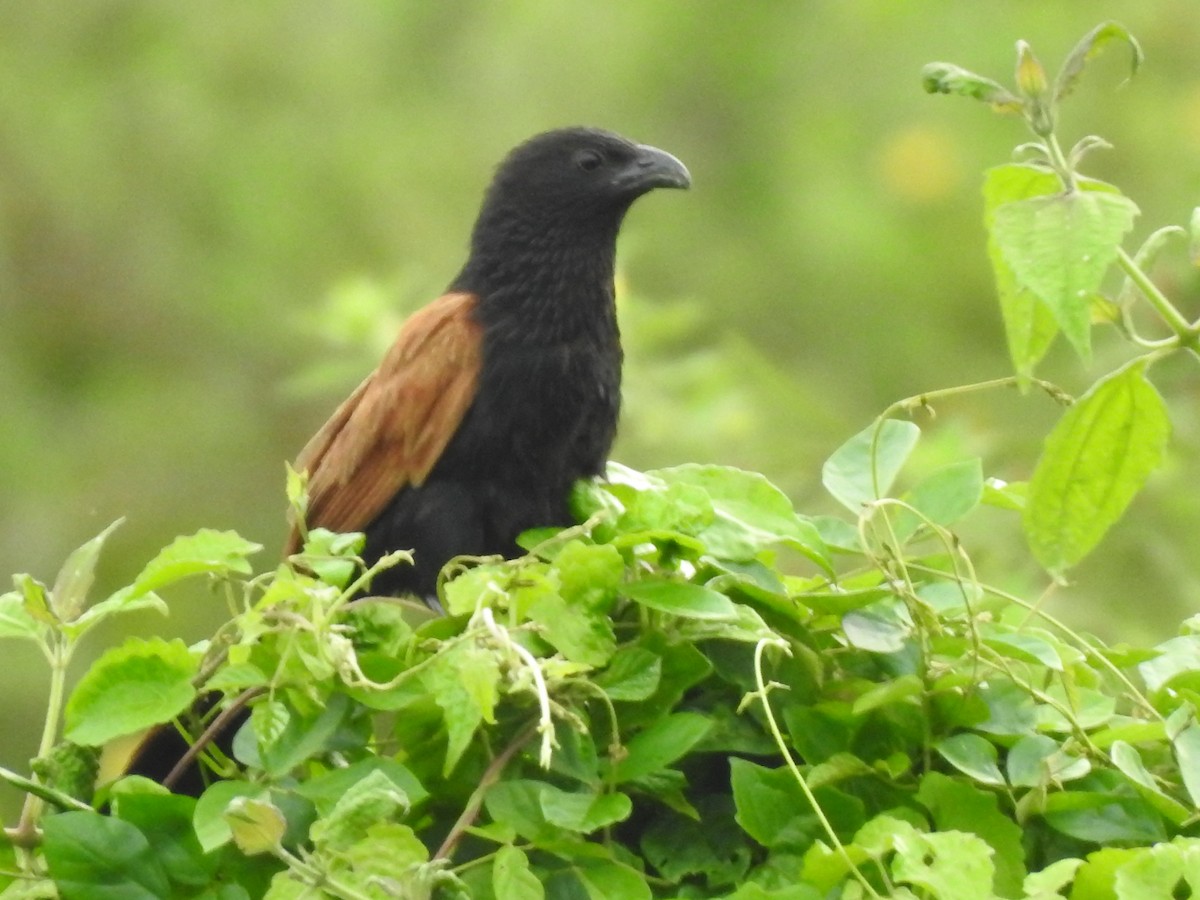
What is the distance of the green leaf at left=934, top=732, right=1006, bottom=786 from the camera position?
4.22ft

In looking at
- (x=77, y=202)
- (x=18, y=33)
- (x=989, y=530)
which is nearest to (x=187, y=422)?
(x=77, y=202)

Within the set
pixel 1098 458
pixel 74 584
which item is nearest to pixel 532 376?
pixel 74 584

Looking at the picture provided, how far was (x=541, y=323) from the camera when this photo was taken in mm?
2936

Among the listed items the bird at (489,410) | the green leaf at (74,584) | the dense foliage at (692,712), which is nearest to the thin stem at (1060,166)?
the dense foliage at (692,712)

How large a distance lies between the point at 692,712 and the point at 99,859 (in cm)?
47

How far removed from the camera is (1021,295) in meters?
1.22

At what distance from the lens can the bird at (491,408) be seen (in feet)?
9.19

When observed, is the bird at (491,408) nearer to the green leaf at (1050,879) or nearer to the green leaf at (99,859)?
the green leaf at (99,859)

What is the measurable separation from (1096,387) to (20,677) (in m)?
6.17

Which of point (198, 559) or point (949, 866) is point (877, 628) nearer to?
point (949, 866)

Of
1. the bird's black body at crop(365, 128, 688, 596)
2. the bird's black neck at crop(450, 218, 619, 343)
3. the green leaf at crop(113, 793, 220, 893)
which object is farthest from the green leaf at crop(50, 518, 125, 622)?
the bird's black neck at crop(450, 218, 619, 343)

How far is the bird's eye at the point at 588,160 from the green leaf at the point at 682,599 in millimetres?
2003

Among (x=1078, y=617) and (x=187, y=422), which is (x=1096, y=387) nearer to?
(x=1078, y=617)

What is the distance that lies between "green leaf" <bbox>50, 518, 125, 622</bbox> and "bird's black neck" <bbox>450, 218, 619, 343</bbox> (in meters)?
1.54
